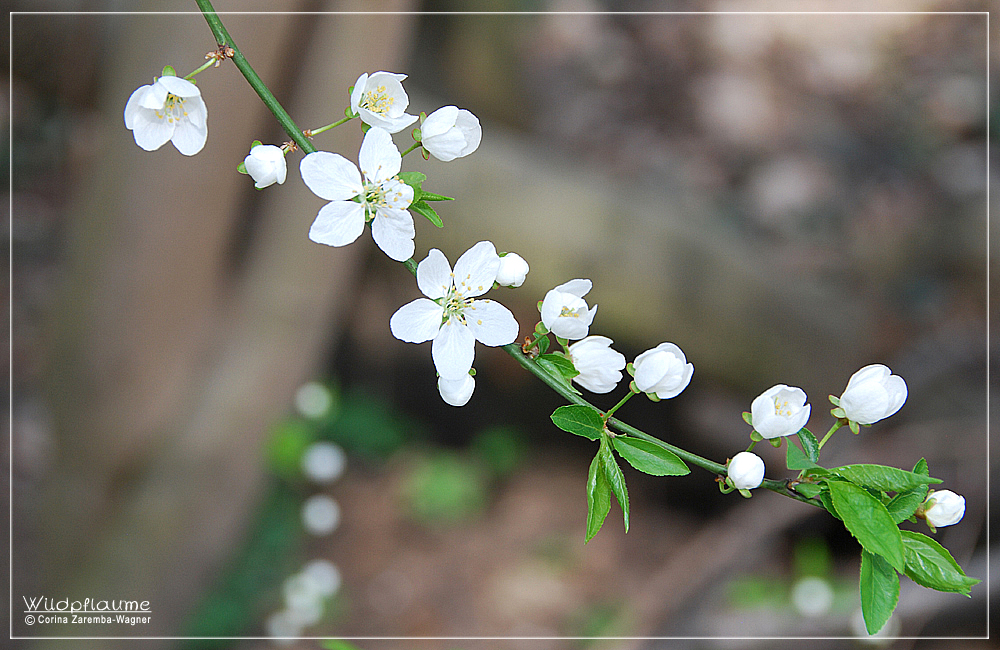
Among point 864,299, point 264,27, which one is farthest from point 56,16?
point 864,299

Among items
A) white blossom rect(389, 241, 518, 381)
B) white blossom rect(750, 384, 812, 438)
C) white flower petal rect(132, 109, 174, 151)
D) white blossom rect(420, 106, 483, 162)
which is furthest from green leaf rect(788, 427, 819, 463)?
white flower petal rect(132, 109, 174, 151)

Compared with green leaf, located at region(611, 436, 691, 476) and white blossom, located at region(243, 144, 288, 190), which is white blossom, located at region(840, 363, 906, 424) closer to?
green leaf, located at region(611, 436, 691, 476)

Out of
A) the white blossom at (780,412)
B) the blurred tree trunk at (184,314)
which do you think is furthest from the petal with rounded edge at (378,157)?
the blurred tree trunk at (184,314)

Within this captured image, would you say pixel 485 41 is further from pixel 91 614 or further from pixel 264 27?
pixel 91 614

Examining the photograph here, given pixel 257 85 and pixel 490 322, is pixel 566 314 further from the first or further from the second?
pixel 257 85

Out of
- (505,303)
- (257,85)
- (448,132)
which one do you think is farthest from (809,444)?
(505,303)

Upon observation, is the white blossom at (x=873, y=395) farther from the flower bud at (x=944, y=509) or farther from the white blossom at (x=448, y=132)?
the white blossom at (x=448, y=132)

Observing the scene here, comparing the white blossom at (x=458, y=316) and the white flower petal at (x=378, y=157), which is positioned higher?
the white flower petal at (x=378, y=157)
